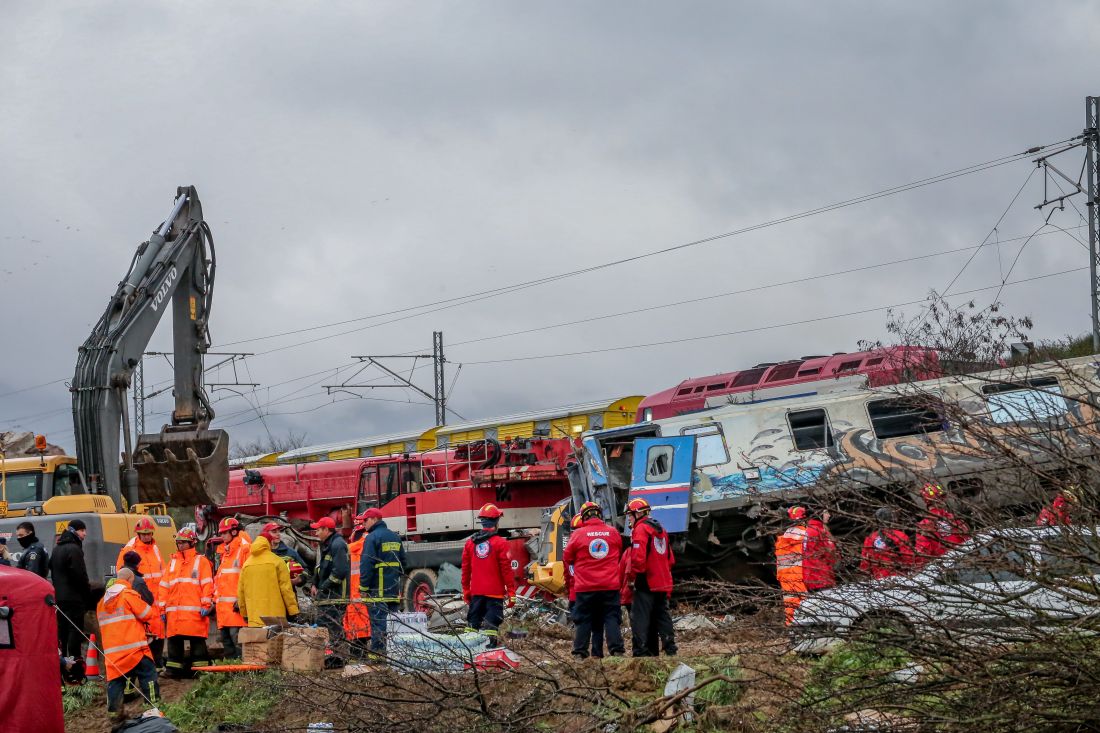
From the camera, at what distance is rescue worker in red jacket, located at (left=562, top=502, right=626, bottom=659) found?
11344mm

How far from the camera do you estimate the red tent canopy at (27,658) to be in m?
8.67

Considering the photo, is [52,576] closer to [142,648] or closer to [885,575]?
[142,648]

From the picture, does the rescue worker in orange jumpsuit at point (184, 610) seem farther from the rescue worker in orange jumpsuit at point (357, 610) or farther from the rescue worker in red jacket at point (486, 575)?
the rescue worker in red jacket at point (486, 575)

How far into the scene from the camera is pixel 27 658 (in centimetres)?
880

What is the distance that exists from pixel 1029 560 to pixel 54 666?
7.05m

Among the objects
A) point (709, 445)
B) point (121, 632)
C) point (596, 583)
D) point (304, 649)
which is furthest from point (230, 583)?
point (709, 445)

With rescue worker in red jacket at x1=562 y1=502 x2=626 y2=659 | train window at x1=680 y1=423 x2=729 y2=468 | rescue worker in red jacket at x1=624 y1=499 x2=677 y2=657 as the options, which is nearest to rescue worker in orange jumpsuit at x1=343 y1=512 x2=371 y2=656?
rescue worker in red jacket at x1=562 y1=502 x2=626 y2=659

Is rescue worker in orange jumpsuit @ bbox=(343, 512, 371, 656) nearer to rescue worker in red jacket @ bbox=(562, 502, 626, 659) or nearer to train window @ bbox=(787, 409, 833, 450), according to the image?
rescue worker in red jacket @ bbox=(562, 502, 626, 659)

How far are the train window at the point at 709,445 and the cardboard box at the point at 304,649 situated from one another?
7.13 metres

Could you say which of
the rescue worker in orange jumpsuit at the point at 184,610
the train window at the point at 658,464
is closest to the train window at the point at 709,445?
the train window at the point at 658,464

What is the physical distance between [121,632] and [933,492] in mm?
7691

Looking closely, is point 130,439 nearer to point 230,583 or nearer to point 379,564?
point 230,583

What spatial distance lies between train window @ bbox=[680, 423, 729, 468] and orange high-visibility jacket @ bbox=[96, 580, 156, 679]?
8.64 meters

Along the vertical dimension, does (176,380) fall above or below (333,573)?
above
